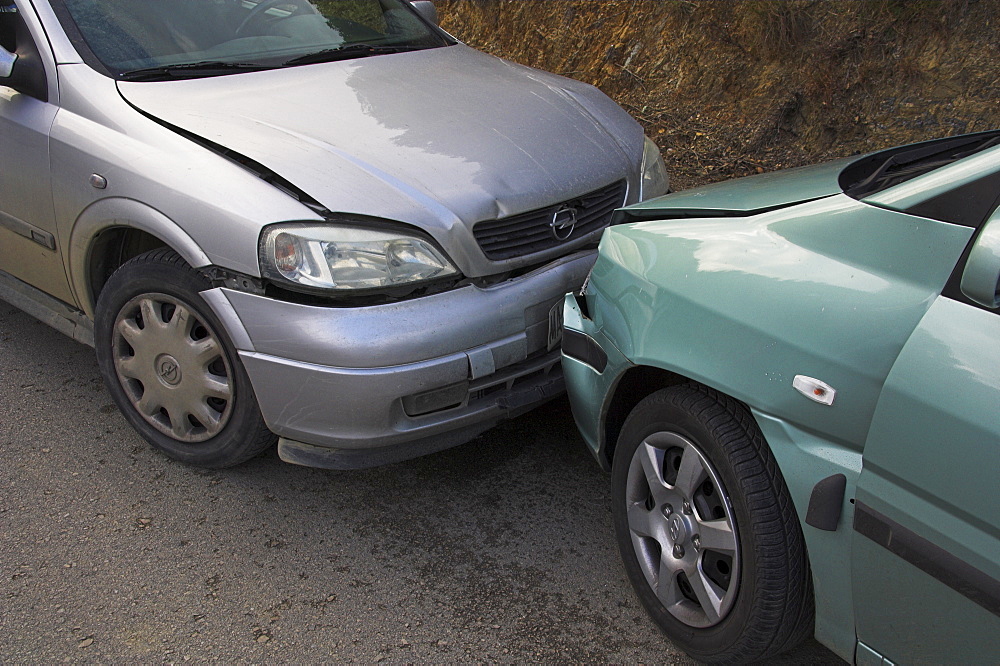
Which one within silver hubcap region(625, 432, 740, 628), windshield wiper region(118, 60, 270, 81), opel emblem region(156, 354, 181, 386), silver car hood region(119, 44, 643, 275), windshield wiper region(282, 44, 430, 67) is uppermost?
windshield wiper region(282, 44, 430, 67)

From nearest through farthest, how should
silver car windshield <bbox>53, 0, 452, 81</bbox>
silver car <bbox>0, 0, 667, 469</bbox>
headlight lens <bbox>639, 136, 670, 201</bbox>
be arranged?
silver car <bbox>0, 0, 667, 469</bbox>
silver car windshield <bbox>53, 0, 452, 81</bbox>
headlight lens <bbox>639, 136, 670, 201</bbox>

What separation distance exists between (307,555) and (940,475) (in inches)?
75.0

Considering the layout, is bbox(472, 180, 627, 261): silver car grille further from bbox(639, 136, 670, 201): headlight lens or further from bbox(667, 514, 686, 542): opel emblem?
bbox(667, 514, 686, 542): opel emblem

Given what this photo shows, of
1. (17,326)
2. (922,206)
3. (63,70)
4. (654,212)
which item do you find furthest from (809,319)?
(17,326)

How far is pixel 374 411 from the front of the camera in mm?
2744

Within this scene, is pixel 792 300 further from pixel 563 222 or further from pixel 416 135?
pixel 416 135

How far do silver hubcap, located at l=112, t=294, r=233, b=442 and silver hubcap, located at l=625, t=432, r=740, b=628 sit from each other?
1.37 meters

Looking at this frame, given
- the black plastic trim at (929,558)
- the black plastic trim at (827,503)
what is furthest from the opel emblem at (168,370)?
the black plastic trim at (929,558)

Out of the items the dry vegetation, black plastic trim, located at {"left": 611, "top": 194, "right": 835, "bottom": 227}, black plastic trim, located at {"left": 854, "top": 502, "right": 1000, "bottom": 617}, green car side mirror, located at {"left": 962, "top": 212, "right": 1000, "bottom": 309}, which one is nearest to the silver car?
black plastic trim, located at {"left": 611, "top": 194, "right": 835, "bottom": 227}

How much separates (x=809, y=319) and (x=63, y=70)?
2696 mm

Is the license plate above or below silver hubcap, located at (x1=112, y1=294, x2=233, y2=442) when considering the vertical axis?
above

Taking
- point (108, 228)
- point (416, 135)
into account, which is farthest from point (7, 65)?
point (416, 135)

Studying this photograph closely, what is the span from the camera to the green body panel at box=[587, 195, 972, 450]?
1.81m

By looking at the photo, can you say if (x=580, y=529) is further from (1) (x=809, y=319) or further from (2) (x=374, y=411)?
(1) (x=809, y=319)
